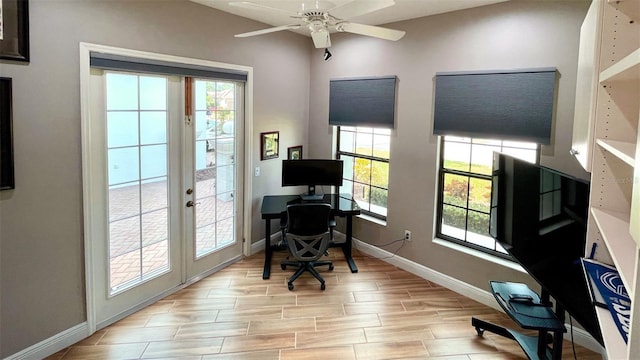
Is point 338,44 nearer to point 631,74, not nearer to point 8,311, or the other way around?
point 631,74

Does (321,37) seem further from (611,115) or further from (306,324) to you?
(306,324)

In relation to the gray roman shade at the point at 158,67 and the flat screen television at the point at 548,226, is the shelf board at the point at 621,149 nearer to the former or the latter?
the flat screen television at the point at 548,226

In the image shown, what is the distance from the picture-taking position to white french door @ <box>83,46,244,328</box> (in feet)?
10.5

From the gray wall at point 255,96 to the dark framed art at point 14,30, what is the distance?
0.05 meters

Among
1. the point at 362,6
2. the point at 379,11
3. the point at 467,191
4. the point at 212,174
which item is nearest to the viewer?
the point at 362,6

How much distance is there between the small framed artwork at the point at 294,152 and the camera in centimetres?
529

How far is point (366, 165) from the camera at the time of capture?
5.02 m

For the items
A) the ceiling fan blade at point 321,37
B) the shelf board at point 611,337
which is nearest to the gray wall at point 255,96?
the ceiling fan blade at point 321,37

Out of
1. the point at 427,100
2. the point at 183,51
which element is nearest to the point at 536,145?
the point at 427,100

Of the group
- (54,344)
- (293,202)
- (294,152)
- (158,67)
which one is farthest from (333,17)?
(54,344)

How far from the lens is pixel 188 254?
411 cm

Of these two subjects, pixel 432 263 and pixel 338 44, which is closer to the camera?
pixel 432 263

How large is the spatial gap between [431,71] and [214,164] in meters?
2.51

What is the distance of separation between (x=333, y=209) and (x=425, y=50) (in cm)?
199
